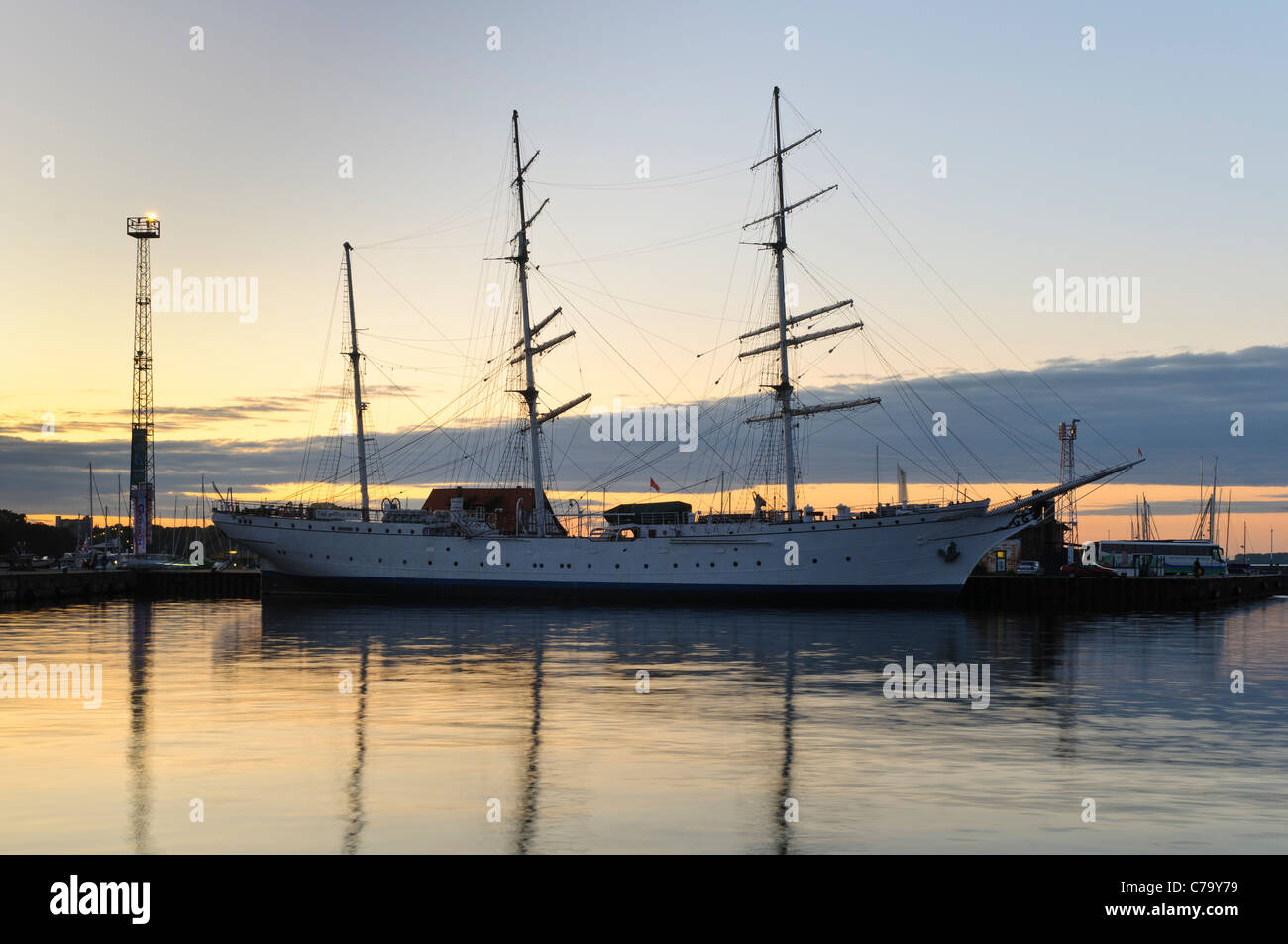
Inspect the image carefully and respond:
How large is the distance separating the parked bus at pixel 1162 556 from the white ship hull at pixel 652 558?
107ft


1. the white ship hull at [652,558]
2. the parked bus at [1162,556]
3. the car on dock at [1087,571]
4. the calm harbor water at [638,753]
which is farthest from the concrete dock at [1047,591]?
the calm harbor water at [638,753]

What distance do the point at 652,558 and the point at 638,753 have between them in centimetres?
5279

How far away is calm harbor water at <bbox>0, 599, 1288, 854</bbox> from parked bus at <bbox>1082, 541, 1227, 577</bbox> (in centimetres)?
6333

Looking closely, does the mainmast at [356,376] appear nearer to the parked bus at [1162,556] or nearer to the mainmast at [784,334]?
the mainmast at [784,334]

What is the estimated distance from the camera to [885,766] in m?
18.2

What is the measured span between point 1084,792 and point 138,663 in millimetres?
29820

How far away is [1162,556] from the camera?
333 ft

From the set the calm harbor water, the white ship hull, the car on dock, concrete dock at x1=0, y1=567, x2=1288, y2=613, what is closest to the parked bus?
the car on dock

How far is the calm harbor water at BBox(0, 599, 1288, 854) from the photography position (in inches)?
A: 554

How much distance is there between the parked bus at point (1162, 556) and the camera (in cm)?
9912

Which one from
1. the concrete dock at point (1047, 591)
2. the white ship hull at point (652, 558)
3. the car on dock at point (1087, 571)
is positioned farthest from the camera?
the car on dock at point (1087, 571)

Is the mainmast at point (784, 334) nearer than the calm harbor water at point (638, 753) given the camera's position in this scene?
No
